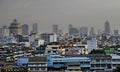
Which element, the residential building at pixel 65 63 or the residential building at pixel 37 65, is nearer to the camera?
the residential building at pixel 37 65

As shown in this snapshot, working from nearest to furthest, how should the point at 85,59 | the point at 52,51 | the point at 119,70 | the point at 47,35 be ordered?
the point at 119,70 → the point at 85,59 → the point at 52,51 → the point at 47,35

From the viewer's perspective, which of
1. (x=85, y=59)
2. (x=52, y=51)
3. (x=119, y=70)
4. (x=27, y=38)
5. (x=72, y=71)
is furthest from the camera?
(x=27, y=38)

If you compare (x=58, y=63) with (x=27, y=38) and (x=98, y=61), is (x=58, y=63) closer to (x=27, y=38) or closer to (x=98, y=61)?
(x=98, y=61)

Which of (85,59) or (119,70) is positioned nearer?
(119,70)

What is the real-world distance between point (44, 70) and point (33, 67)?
3.10ft

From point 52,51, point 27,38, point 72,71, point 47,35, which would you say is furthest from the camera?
point 47,35

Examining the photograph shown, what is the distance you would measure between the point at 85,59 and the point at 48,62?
3182 mm

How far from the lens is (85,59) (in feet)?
111

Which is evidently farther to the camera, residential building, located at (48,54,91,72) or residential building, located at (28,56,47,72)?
residential building, located at (48,54,91,72)

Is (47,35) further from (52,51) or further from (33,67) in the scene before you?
(33,67)

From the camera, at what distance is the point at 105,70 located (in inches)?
1272

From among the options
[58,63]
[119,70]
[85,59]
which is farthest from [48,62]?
[119,70]

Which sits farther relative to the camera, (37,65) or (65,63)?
(65,63)

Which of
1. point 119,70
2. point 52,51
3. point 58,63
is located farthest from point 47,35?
point 119,70
